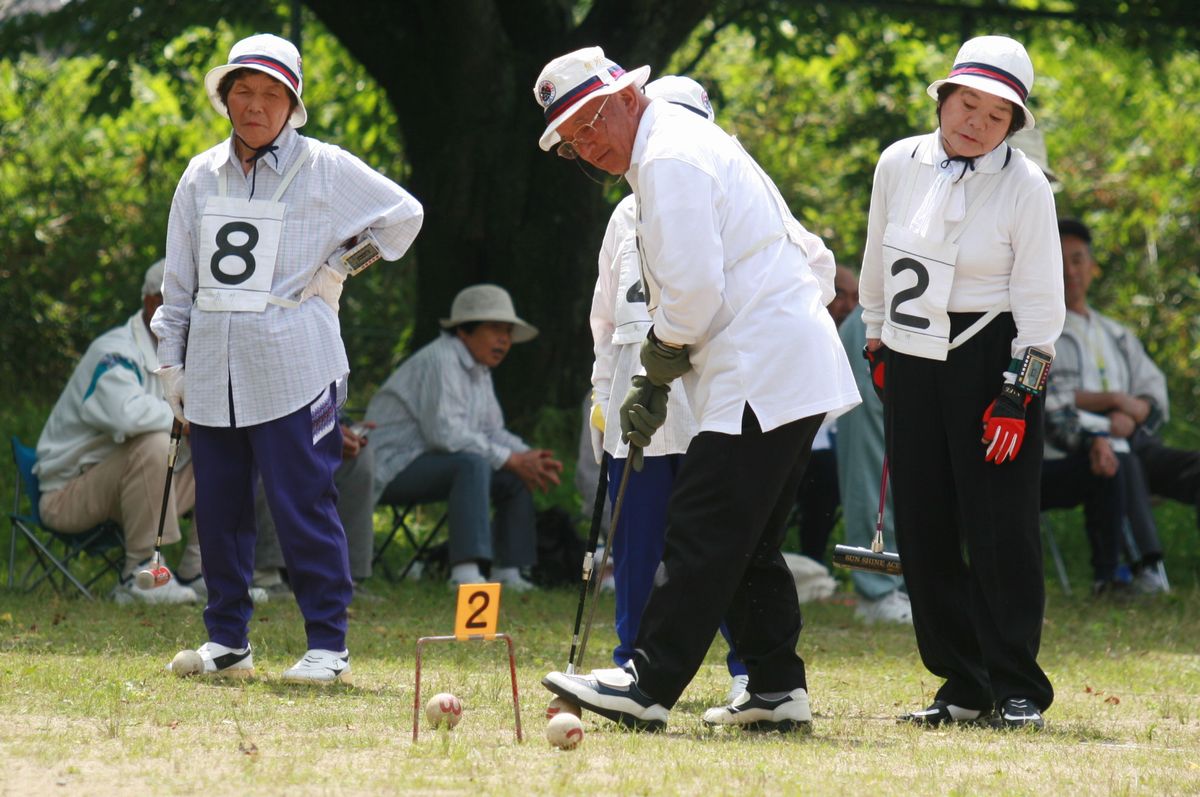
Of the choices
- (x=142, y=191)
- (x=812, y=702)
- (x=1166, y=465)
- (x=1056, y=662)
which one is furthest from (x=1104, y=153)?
(x=812, y=702)

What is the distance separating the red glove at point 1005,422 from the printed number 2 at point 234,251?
2311 millimetres

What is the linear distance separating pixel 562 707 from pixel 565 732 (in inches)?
17.6

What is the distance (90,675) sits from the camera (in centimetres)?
538

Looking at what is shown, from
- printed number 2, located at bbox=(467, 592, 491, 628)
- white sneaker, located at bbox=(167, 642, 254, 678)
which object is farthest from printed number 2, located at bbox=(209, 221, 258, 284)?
printed number 2, located at bbox=(467, 592, 491, 628)

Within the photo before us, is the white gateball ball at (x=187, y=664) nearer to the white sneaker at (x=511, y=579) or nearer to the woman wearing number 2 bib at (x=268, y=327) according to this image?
the woman wearing number 2 bib at (x=268, y=327)

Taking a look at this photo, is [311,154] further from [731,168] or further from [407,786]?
[407,786]

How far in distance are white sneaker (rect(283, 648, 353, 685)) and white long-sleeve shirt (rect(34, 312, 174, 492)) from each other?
8.55ft

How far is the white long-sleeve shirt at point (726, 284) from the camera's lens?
4.32 m

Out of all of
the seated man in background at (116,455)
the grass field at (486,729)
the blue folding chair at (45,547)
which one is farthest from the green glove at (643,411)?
the blue folding chair at (45,547)

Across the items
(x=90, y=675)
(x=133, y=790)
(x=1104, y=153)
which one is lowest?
(x=90, y=675)

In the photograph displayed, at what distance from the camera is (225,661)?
5516mm

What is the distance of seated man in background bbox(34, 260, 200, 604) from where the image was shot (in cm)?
767

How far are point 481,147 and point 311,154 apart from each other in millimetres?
4632

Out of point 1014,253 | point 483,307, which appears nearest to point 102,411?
point 483,307
